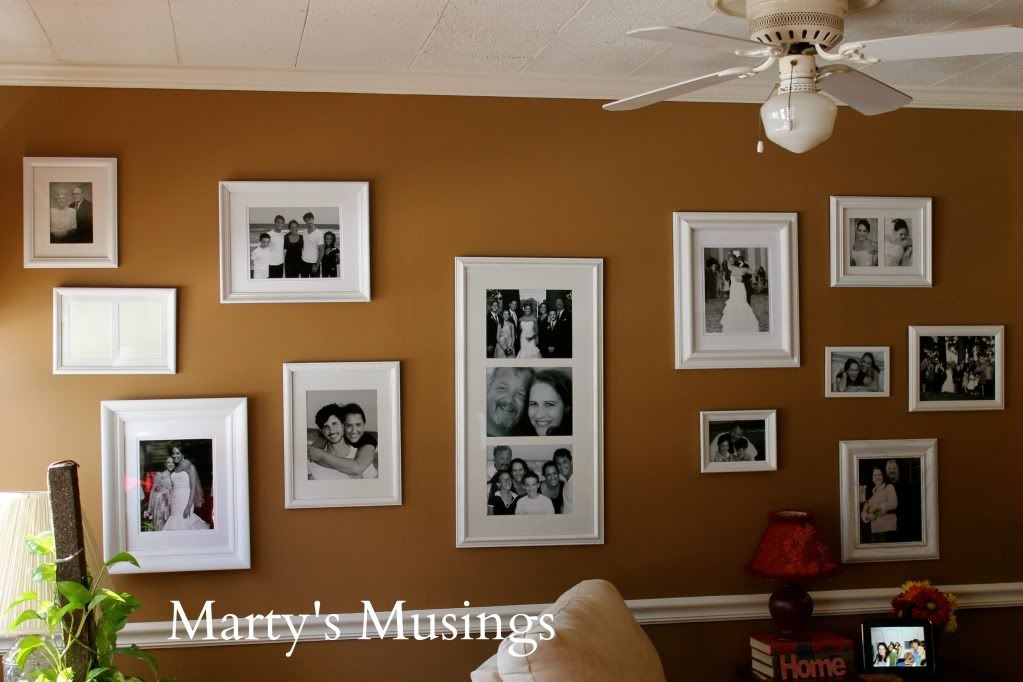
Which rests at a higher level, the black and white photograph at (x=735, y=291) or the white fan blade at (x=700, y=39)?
the white fan blade at (x=700, y=39)

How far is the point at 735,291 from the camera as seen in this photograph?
3432 millimetres

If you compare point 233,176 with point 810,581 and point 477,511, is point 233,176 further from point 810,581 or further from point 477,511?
point 810,581

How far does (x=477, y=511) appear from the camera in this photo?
3.29 meters

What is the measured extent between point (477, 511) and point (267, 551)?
682 millimetres

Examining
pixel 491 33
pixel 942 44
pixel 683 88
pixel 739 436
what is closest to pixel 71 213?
pixel 491 33

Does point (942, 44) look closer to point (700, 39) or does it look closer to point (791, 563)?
point (700, 39)

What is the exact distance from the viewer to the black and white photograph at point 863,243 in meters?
3.50

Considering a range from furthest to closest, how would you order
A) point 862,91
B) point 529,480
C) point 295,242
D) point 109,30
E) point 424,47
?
point 529,480 < point 295,242 < point 424,47 < point 109,30 < point 862,91

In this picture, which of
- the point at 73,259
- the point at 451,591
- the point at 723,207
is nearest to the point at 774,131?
the point at 723,207

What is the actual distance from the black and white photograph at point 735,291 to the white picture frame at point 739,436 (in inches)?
11.5

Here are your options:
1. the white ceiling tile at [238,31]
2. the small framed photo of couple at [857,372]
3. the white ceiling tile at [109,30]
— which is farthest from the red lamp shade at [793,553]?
the white ceiling tile at [109,30]

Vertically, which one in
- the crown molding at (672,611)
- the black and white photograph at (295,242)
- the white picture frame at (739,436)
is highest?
the black and white photograph at (295,242)

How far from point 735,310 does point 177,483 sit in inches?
75.5

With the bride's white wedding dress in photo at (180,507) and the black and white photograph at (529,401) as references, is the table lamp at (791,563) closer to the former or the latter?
the black and white photograph at (529,401)
